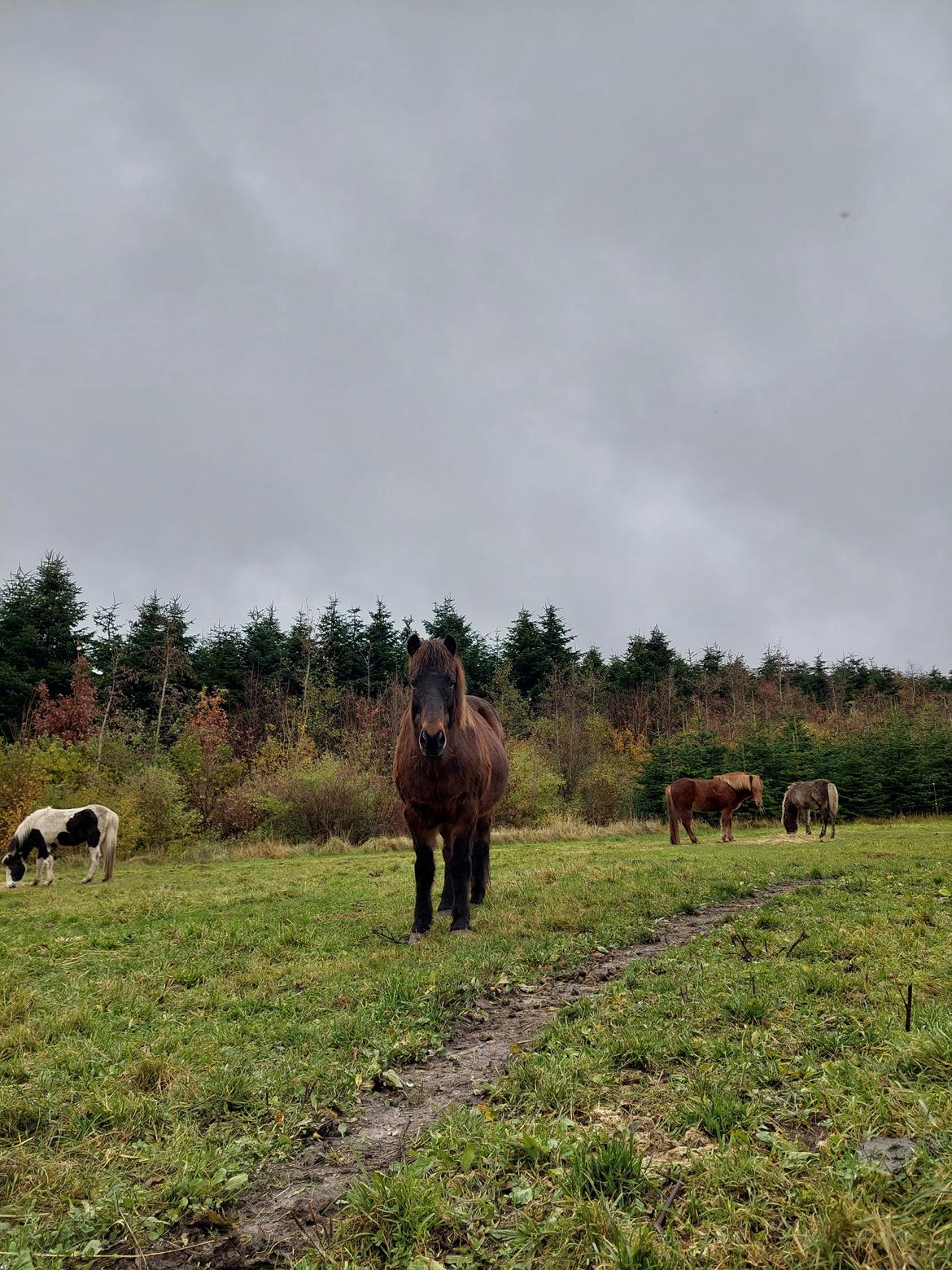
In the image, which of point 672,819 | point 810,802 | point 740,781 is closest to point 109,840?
point 672,819

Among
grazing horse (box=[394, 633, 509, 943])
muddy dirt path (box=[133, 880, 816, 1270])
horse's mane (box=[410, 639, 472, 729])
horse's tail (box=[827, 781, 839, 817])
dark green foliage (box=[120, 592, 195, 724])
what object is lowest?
horse's tail (box=[827, 781, 839, 817])

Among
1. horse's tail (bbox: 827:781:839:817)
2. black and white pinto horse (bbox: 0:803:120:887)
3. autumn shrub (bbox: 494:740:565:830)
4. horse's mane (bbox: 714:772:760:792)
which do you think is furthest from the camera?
autumn shrub (bbox: 494:740:565:830)

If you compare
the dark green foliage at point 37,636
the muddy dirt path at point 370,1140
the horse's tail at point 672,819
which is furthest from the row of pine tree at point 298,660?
the muddy dirt path at point 370,1140

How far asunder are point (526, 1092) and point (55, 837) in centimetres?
1521

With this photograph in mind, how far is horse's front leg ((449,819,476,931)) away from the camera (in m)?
6.89

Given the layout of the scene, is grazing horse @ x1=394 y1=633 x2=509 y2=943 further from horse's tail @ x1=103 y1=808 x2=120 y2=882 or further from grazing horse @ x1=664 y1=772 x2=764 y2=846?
grazing horse @ x1=664 y1=772 x2=764 y2=846

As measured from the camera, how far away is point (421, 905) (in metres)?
6.86

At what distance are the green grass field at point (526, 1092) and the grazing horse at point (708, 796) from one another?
15.2 meters

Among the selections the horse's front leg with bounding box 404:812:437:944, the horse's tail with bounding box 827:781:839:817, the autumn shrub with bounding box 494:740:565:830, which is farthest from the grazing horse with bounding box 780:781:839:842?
the horse's front leg with bounding box 404:812:437:944

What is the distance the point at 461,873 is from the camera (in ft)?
23.3

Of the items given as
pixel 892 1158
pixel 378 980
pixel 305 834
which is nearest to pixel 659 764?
pixel 305 834

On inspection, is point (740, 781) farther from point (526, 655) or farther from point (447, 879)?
point (526, 655)

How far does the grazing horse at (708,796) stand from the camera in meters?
21.6

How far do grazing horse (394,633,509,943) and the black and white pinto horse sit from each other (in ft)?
35.4
